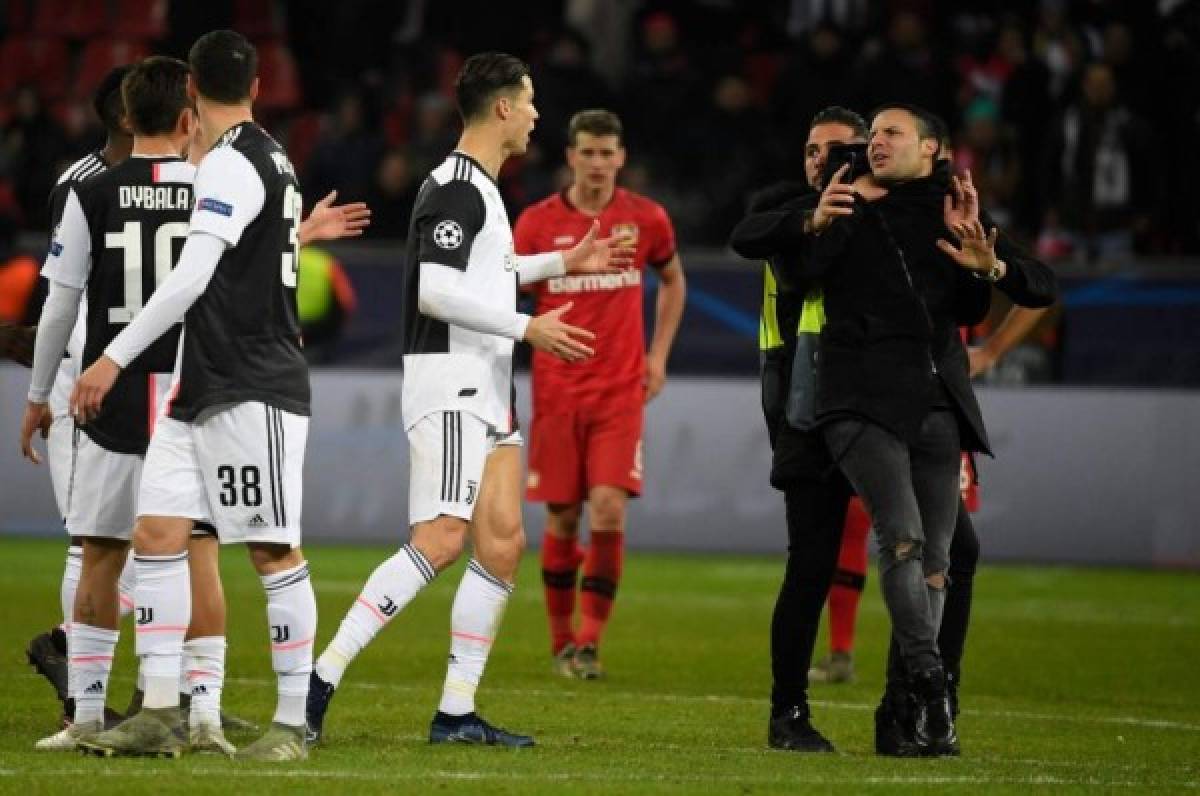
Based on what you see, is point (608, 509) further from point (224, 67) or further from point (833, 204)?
point (224, 67)

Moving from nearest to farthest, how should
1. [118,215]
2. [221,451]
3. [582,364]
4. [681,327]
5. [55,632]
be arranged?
1. [221,451]
2. [118,215]
3. [55,632]
4. [582,364]
5. [681,327]

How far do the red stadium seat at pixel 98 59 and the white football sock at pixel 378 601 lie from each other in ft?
58.1

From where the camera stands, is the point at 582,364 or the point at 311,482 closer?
the point at 582,364

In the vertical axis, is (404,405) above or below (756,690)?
above

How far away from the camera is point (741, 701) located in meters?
10.2

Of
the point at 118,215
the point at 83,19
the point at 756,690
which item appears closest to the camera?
the point at 118,215

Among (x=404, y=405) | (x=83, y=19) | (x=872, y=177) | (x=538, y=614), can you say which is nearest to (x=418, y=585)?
(x=404, y=405)

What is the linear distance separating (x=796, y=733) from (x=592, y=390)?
382 cm

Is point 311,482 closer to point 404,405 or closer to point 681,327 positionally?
point 681,327

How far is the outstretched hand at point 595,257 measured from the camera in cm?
861

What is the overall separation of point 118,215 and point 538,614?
7057 millimetres

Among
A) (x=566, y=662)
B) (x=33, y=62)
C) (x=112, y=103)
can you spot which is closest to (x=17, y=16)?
(x=33, y=62)

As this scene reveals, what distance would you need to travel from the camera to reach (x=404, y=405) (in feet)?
27.3

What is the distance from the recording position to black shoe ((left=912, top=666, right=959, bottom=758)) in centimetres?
804
